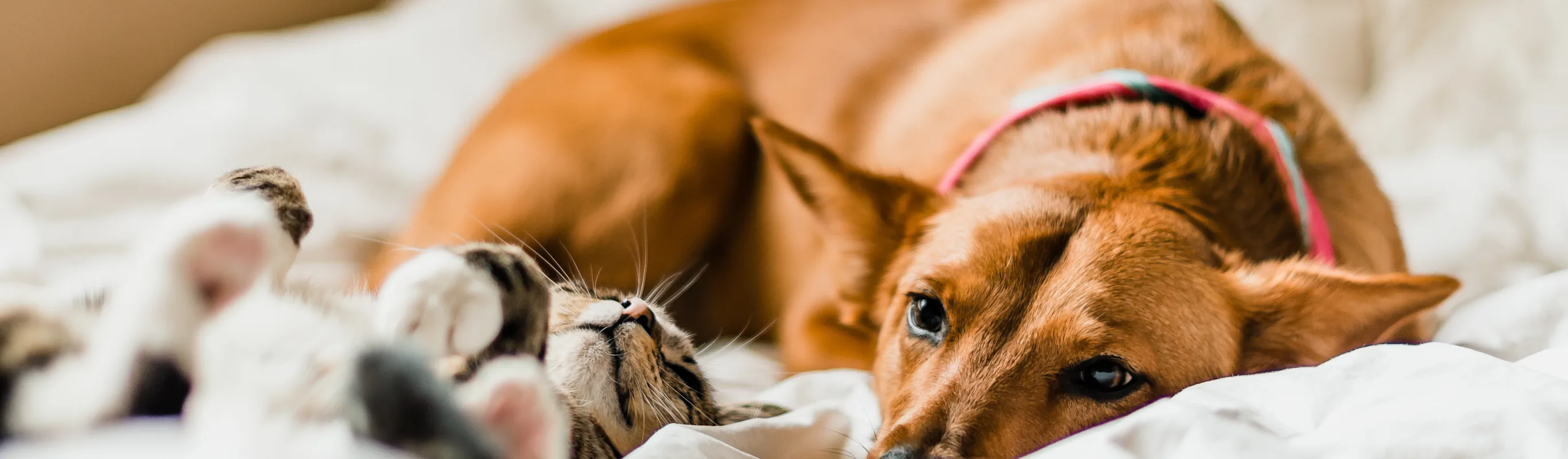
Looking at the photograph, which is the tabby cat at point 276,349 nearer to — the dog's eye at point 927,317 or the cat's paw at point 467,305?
the cat's paw at point 467,305

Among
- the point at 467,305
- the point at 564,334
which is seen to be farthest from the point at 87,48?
the point at 467,305

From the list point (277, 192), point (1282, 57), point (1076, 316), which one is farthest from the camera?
point (1282, 57)

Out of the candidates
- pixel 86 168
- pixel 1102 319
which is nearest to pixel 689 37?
pixel 86 168

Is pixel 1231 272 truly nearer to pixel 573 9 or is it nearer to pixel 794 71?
pixel 794 71

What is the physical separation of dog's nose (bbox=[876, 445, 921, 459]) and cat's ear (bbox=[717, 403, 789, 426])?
0.27 metres

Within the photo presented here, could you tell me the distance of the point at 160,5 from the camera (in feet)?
6.79

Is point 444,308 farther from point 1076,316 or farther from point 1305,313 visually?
point 1305,313

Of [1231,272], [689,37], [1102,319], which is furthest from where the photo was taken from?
[689,37]

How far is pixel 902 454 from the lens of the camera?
0.92 metres

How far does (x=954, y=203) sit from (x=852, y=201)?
0.44ft

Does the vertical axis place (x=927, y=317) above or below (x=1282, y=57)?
below

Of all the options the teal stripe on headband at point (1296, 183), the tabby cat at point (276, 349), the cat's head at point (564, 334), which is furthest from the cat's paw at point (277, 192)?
the teal stripe on headband at point (1296, 183)

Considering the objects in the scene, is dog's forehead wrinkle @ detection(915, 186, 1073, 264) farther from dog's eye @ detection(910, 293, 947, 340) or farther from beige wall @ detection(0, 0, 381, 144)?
beige wall @ detection(0, 0, 381, 144)

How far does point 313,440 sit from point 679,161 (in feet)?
3.78
